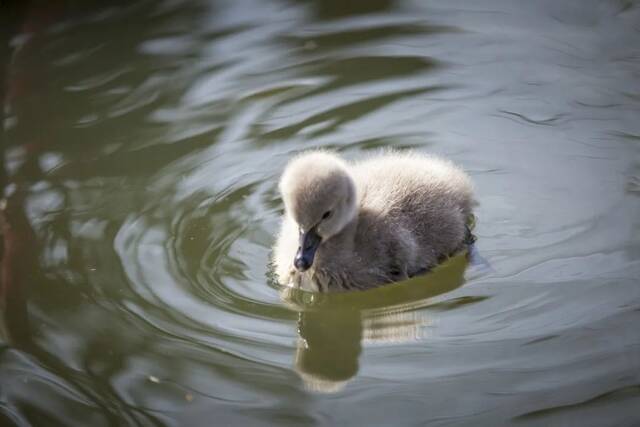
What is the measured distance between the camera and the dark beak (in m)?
3.92

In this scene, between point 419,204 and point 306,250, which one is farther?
point 419,204

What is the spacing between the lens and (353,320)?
13.3 feet

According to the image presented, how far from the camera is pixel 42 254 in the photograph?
4.54 m

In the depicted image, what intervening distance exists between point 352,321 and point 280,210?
991 mm

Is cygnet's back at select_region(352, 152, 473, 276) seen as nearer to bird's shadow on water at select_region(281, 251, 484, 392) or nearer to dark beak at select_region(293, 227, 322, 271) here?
bird's shadow on water at select_region(281, 251, 484, 392)

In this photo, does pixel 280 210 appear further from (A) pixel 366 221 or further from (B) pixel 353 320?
(B) pixel 353 320

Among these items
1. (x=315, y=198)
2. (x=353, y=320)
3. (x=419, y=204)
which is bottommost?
(x=353, y=320)

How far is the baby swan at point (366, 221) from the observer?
3996 mm

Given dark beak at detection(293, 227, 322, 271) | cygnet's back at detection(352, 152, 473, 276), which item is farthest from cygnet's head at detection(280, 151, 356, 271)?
cygnet's back at detection(352, 152, 473, 276)

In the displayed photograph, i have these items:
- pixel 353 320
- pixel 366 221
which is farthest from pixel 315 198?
pixel 353 320

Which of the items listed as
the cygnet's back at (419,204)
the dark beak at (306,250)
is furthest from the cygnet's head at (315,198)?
the cygnet's back at (419,204)

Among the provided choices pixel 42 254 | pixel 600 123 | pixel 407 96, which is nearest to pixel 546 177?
pixel 600 123

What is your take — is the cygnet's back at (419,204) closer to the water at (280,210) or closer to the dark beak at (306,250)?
the water at (280,210)

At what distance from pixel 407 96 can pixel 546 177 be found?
1191 mm
